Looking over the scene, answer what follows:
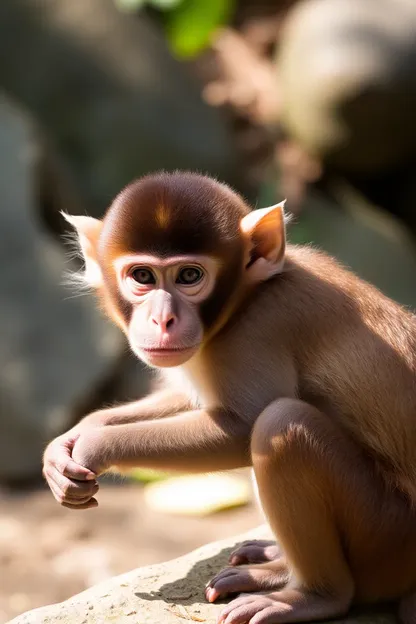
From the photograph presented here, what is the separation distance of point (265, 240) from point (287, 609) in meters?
1.56

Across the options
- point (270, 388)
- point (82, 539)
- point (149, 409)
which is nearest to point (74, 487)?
point (149, 409)

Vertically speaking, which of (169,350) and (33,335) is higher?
(169,350)

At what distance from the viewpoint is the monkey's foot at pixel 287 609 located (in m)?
4.37

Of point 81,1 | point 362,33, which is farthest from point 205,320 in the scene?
point 81,1

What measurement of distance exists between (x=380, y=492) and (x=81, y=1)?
10.2 m

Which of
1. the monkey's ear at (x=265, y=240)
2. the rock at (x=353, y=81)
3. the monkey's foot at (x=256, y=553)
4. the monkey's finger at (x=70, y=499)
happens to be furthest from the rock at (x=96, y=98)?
the monkey's finger at (x=70, y=499)

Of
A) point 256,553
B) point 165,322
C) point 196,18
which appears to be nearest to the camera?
point 165,322

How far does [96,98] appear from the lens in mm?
12992

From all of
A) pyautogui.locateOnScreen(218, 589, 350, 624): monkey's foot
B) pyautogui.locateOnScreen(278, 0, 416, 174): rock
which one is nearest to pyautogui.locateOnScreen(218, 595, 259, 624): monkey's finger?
pyautogui.locateOnScreen(218, 589, 350, 624): monkey's foot

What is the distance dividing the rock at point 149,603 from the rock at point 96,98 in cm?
814

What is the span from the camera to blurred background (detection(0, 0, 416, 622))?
8.89 metres

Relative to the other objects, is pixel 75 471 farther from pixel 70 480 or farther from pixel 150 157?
pixel 150 157

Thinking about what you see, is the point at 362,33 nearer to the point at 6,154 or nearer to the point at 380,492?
the point at 6,154

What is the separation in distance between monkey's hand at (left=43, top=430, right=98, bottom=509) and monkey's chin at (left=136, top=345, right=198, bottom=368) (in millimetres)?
528
